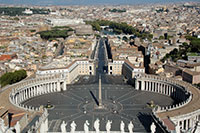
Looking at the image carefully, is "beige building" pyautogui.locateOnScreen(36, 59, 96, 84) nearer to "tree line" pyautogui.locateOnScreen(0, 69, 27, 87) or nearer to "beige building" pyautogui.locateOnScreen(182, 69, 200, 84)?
"tree line" pyautogui.locateOnScreen(0, 69, 27, 87)

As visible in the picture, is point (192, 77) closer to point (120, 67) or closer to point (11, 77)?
point (120, 67)

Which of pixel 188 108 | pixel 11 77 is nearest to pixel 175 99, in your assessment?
pixel 188 108

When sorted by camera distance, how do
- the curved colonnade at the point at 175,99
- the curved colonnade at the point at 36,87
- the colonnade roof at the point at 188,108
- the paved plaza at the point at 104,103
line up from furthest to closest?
the curved colonnade at the point at 36,87
the paved plaza at the point at 104,103
the colonnade roof at the point at 188,108
the curved colonnade at the point at 175,99

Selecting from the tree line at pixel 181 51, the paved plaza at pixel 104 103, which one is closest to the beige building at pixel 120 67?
the paved plaza at pixel 104 103

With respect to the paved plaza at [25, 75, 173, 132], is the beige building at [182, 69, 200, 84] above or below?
above

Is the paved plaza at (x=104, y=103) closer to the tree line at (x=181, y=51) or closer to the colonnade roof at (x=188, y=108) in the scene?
the colonnade roof at (x=188, y=108)

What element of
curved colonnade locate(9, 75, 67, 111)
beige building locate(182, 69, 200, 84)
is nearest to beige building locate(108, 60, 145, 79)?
beige building locate(182, 69, 200, 84)
